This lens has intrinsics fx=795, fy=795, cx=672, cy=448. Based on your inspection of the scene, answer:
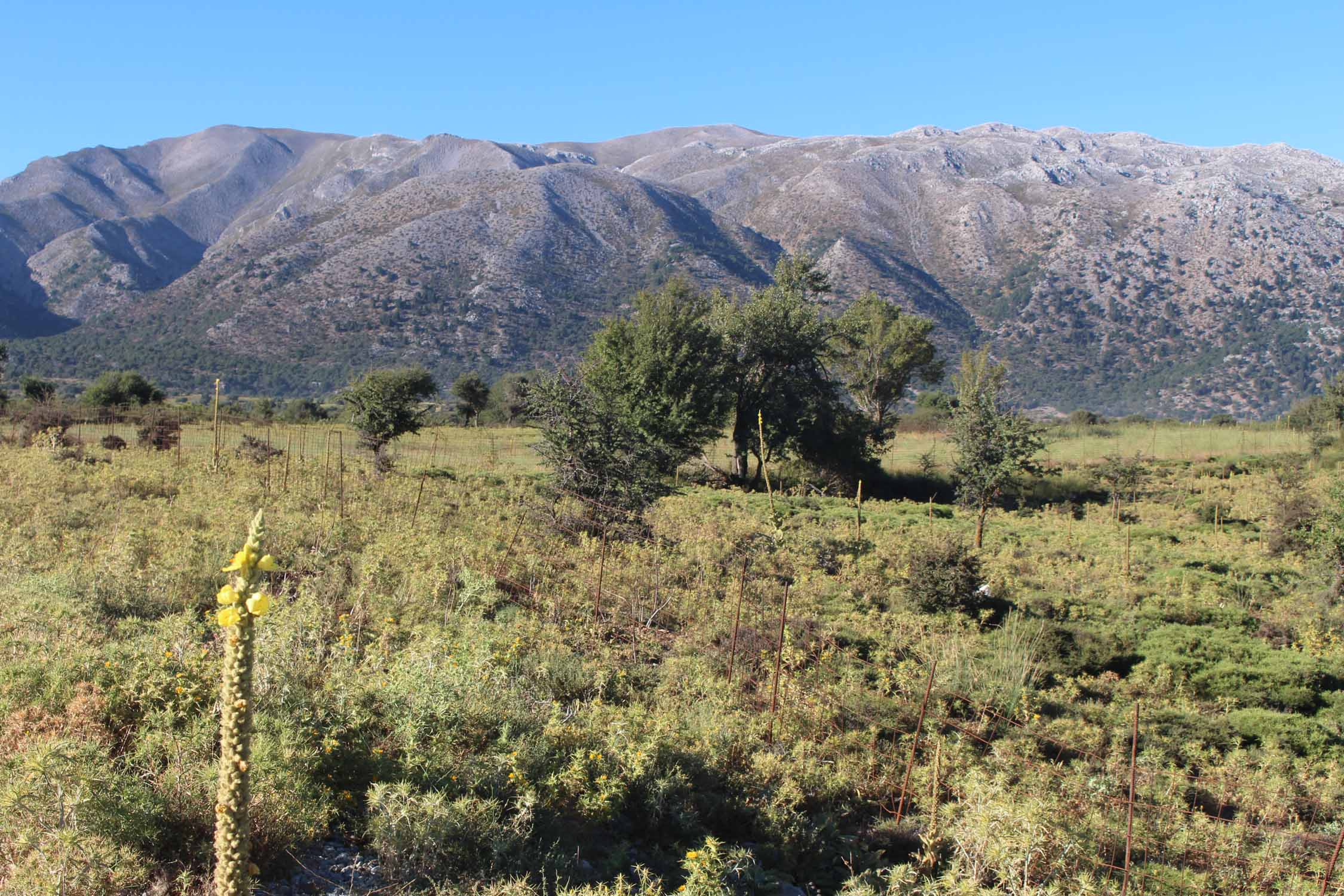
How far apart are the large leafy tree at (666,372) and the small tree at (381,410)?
5554 mm

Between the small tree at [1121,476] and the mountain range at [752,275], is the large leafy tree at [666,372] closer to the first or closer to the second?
the small tree at [1121,476]

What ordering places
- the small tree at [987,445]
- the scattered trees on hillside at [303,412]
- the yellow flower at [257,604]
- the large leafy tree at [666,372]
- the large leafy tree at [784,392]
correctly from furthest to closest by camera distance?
1. the scattered trees on hillside at [303,412]
2. the large leafy tree at [784,392]
3. the large leafy tree at [666,372]
4. the small tree at [987,445]
5. the yellow flower at [257,604]

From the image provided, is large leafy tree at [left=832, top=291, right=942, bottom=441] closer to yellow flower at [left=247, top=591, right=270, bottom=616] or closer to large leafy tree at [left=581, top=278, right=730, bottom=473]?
large leafy tree at [left=581, top=278, right=730, bottom=473]

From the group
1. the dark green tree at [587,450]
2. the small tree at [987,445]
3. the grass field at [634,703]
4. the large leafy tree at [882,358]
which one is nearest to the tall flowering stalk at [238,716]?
the grass field at [634,703]

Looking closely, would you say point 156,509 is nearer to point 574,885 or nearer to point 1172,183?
point 574,885

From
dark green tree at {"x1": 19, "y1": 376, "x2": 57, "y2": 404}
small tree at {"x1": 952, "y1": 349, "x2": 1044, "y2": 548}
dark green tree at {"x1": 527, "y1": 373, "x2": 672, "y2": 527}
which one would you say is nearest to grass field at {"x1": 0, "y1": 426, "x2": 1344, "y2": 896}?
dark green tree at {"x1": 527, "y1": 373, "x2": 672, "y2": 527}

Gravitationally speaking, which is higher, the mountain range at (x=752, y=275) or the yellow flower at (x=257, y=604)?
the mountain range at (x=752, y=275)

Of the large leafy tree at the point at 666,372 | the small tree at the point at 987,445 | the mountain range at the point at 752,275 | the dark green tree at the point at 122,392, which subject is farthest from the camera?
the mountain range at the point at 752,275

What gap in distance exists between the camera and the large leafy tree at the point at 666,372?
25250mm

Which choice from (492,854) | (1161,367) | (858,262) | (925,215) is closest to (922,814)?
(492,854)

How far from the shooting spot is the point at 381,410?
20844mm

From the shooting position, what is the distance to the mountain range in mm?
92875

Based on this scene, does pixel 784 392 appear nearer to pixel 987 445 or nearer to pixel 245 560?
pixel 987 445

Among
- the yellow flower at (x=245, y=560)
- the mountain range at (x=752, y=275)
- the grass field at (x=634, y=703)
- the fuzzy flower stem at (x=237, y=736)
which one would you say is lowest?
the grass field at (x=634, y=703)
